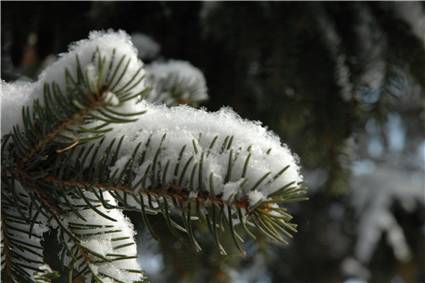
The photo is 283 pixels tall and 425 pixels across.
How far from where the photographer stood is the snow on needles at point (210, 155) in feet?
1.92

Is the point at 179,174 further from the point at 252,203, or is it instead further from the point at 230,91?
the point at 230,91

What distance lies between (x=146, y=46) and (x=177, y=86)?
0.43 m

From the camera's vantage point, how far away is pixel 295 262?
2.82m

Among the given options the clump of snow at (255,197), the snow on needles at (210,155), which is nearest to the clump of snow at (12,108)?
the snow on needles at (210,155)

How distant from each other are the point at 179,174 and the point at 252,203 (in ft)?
0.26

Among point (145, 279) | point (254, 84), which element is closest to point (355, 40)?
point (254, 84)

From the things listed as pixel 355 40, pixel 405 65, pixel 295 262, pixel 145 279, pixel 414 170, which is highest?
pixel 414 170

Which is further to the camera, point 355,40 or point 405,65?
point 355,40

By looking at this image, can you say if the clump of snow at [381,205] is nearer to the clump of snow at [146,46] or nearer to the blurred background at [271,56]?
the blurred background at [271,56]

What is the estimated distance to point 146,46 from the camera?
4.97ft

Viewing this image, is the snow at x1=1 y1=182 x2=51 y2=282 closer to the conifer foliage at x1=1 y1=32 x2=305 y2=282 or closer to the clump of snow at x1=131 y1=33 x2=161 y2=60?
the conifer foliage at x1=1 y1=32 x2=305 y2=282

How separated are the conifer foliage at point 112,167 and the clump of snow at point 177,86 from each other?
0.38 metres

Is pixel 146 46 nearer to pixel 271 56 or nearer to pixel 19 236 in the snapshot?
pixel 271 56

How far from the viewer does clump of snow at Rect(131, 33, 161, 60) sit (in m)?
1.49
